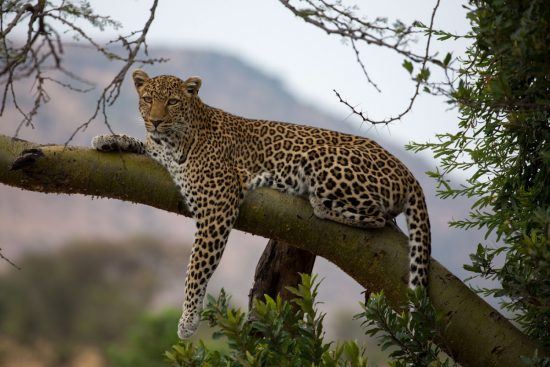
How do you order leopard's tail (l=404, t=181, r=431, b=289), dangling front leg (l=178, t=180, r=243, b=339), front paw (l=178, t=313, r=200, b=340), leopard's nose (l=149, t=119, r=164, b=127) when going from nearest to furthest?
leopard's tail (l=404, t=181, r=431, b=289) < dangling front leg (l=178, t=180, r=243, b=339) < front paw (l=178, t=313, r=200, b=340) < leopard's nose (l=149, t=119, r=164, b=127)

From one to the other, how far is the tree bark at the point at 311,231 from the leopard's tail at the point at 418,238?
7 centimetres

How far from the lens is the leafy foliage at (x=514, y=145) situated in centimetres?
564

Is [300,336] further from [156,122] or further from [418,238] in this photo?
[156,122]

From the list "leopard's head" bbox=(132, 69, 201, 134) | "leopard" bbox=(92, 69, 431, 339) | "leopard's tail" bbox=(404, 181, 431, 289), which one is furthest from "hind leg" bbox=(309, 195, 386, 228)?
"leopard's head" bbox=(132, 69, 201, 134)

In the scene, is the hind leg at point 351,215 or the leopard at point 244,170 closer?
the hind leg at point 351,215

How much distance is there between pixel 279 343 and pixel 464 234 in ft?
379

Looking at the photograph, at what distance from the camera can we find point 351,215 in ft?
25.6

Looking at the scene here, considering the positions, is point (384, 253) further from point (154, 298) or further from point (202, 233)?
point (154, 298)

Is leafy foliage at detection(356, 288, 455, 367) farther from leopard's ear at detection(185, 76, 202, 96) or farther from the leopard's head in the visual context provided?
leopard's ear at detection(185, 76, 202, 96)

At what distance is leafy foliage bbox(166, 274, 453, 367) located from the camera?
602 centimetres

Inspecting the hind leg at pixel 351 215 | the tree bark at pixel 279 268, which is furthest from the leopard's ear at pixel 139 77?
the hind leg at pixel 351 215

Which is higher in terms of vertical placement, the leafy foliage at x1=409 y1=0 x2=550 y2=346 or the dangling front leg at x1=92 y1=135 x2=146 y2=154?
the leafy foliage at x1=409 y1=0 x2=550 y2=346

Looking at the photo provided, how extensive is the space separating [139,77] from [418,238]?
3224mm

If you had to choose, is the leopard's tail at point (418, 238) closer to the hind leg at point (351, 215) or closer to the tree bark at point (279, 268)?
the hind leg at point (351, 215)
